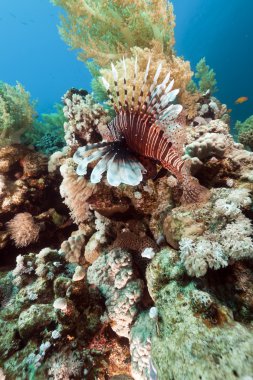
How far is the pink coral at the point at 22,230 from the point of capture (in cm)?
407

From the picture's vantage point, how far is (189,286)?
1925mm

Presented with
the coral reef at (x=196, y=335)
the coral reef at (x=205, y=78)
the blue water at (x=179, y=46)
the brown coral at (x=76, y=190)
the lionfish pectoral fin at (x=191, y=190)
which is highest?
the blue water at (x=179, y=46)

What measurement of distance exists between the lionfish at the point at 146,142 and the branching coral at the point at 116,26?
259cm

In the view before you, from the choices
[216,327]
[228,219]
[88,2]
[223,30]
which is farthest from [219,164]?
[223,30]

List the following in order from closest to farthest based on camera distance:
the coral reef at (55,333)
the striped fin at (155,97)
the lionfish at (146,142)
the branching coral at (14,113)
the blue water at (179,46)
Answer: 1. the coral reef at (55,333)
2. the lionfish at (146,142)
3. the striped fin at (155,97)
4. the branching coral at (14,113)
5. the blue water at (179,46)

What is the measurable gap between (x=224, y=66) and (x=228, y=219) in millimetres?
69114

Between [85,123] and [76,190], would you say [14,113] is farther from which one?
[76,190]

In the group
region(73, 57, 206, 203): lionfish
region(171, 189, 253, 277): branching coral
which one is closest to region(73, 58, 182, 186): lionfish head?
region(73, 57, 206, 203): lionfish

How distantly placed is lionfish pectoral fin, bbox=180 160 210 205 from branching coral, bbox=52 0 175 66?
3210 mm

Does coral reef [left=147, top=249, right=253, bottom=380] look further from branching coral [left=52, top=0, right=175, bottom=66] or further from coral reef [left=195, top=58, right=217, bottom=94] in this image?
coral reef [left=195, top=58, right=217, bottom=94]

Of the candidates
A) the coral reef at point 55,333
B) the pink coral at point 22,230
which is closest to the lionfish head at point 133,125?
the coral reef at point 55,333

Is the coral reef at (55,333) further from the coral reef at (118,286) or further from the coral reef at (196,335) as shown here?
the coral reef at (196,335)

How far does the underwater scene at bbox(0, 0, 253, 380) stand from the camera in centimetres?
185

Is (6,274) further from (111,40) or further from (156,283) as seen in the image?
(111,40)
